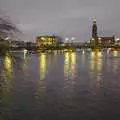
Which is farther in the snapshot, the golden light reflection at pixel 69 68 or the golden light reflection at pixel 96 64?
the golden light reflection at pixel 96 64

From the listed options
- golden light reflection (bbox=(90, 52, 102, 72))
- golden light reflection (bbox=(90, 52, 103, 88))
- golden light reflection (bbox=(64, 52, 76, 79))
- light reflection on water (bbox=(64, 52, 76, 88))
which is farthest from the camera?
golden light reflection (bbox=(90, 52, 102, 72))

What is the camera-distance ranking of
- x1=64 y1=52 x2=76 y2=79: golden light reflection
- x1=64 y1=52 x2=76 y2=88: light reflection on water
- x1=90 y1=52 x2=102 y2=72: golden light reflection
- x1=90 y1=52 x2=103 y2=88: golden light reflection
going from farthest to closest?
x1=90 y1=52 x2=102 y2=72: golden light reflection → x1=64 y1=52 x2=76 y2=79: golden light reflection → x1=64 y1=52 x2=76 y2=88: light reflection on water → x1=90 y1=52 x2=103 y2=88: golden light reflection

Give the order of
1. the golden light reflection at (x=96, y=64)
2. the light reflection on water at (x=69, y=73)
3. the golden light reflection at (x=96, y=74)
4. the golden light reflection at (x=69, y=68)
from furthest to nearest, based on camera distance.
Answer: the golden light reflection at (x=96, y=64) < the golden light reflection at (x=69, y=68) < the light reflection on water at (x=69, y=73) < the golden light reflection at (x=96, y=74)

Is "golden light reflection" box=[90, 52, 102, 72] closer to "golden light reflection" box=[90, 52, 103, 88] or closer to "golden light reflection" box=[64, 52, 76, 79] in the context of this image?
"golden light reflection" box=[90, 52, 103, 88]

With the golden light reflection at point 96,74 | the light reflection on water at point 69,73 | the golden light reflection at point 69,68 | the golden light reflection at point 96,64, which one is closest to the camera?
the golden light reflection at point 96,74

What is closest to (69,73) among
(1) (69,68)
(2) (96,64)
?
(1) (69,68)

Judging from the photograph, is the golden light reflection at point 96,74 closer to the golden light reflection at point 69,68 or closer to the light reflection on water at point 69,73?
the light reflection on water at point 69,73

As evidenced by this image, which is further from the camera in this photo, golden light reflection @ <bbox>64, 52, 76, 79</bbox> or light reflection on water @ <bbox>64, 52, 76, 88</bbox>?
golden light reflection @ <bbox>64, 52, 76, 79</bbox>

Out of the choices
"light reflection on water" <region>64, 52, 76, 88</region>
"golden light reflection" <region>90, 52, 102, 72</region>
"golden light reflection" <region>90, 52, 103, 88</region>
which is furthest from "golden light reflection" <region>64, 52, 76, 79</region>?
"golden light reflection" <region>90, 52, 102, 72</region>

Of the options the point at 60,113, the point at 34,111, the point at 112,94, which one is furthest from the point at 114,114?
the point at 112,94

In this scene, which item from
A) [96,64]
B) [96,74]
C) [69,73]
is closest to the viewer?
[96,74]

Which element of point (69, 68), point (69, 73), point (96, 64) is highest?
point (69, 73)

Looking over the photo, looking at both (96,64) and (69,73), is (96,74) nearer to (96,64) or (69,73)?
(69,73)

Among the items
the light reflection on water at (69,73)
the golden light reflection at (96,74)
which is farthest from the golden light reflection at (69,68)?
the golden light reflection at (96,74)
